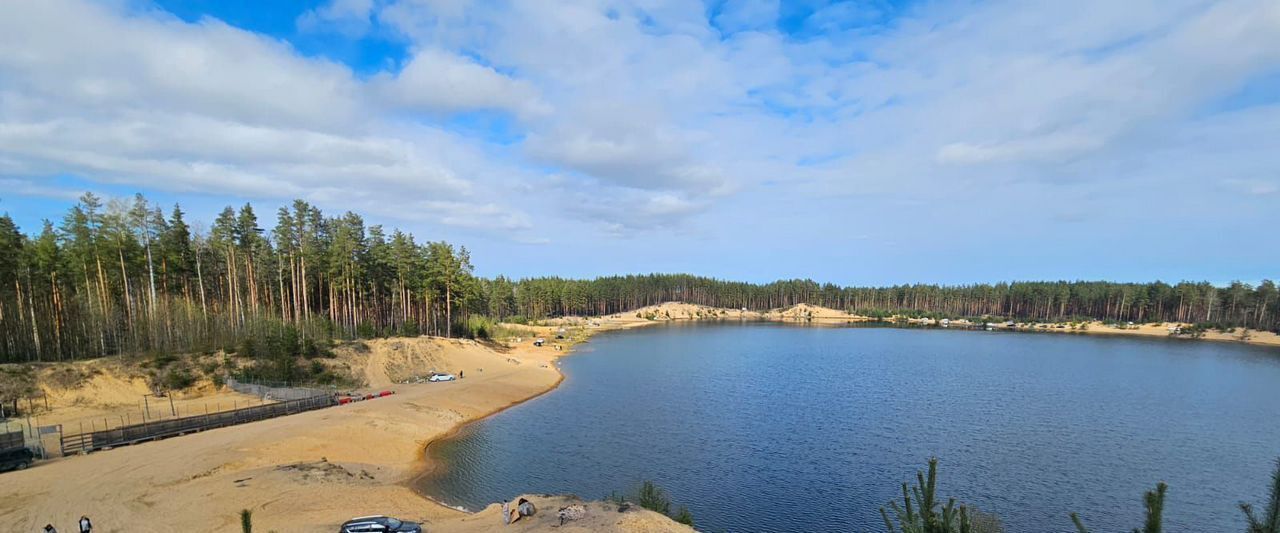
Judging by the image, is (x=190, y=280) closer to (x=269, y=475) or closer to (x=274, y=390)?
(x=274, y=390)

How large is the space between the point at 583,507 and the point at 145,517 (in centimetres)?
2400

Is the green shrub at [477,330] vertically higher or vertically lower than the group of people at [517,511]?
higher

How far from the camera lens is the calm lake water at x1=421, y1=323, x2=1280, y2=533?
1430 inches

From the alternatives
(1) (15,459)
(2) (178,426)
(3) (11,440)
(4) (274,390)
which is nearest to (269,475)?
(2) (178,426)

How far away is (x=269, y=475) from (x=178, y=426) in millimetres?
15990

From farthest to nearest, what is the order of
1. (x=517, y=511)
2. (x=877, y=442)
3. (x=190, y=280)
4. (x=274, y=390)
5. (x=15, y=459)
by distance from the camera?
(x=190, y=280) < (x=274, y=390) < (x=877, y=442) < (x=15, y=459) < (x=517, y=511)

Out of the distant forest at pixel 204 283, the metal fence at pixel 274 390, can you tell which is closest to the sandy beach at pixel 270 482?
the metal fence at pixel 274 390

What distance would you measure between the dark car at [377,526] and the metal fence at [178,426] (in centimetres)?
2728

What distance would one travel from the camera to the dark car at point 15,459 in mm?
35031

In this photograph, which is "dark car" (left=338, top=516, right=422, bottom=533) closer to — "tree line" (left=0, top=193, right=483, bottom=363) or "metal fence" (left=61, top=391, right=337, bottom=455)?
"metal fence" (left=61, top=391, right=337, bottom=455)

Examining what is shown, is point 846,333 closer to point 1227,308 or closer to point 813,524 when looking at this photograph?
point 1227,308

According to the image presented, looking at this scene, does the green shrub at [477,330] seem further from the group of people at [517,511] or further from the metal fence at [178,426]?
the group of people at [517,511]

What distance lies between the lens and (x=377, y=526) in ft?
87.8

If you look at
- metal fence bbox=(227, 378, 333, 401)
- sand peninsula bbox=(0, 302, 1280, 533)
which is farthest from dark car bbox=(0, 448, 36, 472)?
metal fence bbox=(227, 378, 333, 401)
